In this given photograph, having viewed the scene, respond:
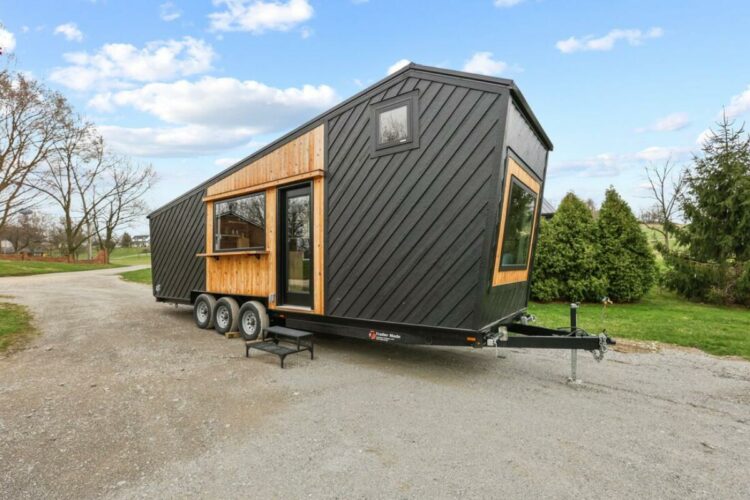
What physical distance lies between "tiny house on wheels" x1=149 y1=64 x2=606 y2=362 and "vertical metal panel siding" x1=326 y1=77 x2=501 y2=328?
0.01 metres

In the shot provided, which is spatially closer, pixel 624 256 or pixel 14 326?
pixel 14 326

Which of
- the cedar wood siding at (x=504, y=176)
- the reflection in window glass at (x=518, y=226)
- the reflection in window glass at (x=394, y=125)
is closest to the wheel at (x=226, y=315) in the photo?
the reflection in window glass at (x=394, y=125)

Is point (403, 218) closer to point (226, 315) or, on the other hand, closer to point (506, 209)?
point (506, 209)

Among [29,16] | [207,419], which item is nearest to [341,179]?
[207,419]

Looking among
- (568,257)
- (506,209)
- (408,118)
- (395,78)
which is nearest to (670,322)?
(568,257)

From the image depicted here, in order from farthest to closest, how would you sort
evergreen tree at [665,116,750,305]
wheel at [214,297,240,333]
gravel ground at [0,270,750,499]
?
evergreen tree at [665,116,750,305]
wheel at [214,297,240,333]
gravel ground at [0,270,750,499]

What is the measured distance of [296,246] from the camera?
18.8ft

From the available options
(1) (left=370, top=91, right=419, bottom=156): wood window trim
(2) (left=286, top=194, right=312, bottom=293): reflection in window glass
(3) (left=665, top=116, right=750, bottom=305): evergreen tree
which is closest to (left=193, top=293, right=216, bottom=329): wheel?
(2) (left=286, top=194, right=312, bottom=293): reflection in window glass

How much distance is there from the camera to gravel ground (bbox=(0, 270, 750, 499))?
2307mm

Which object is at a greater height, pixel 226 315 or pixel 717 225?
pixel 717 225

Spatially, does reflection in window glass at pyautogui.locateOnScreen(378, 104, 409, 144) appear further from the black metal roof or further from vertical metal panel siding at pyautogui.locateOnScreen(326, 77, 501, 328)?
the black metal roof

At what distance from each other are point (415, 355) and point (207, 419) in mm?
2899

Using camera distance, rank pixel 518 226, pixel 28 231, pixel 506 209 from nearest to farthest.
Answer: pixel 506 209
pixel 518 226
pixel 28 231

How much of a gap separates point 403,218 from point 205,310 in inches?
188
